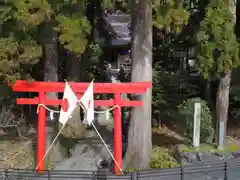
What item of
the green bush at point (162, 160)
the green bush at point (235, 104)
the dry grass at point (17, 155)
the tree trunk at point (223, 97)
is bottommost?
the dry grass at point (17, 155)

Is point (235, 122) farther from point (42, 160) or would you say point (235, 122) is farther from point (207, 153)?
point (42, 160)

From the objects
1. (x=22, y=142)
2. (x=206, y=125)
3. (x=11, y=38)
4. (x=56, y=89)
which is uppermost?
(x=11, y=38)

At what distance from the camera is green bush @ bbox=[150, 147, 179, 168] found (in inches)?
512

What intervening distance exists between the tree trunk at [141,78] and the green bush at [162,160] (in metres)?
0.22

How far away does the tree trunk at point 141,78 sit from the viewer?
12891 mm

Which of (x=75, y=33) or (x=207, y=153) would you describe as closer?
(x=75, y=33)

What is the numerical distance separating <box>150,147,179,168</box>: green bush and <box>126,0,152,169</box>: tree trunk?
216 mm

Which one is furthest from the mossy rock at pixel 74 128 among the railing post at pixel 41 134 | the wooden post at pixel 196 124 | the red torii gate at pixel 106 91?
the wooden post at pixel 196 124

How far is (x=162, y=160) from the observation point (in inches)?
522

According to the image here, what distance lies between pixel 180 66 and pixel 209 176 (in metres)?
11.0

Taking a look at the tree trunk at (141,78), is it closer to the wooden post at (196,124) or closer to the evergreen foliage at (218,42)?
the wooden post at (196,124)

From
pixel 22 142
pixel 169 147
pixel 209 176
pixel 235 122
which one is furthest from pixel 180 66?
pixel 209 176

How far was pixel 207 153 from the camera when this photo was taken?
13266 mm

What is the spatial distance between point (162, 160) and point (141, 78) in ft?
8.58
